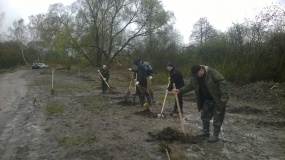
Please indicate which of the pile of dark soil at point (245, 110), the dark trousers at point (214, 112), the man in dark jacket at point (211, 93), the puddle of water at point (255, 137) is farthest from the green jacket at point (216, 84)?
the pile of dark soil at point (245, 110)

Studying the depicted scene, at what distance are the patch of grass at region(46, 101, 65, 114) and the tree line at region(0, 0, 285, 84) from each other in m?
9.34

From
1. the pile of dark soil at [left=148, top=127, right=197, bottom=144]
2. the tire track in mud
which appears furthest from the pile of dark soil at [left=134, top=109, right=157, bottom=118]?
the tire track in mud

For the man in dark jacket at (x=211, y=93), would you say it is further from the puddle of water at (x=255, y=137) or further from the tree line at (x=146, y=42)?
the tree line at (x=146, y=42)

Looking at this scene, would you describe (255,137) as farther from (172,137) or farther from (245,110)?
(245,110)

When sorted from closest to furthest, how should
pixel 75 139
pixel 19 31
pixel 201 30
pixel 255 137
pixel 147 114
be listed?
pixel 75 139 < pixel 255 137 < pixel 147 114 < pixel 201 30 < pixel 19 31

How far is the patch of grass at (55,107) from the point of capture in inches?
515

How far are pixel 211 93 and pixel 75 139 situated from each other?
333 centimetres

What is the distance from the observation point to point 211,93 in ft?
25.5

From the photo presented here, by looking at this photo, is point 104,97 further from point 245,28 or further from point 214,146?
point 214,146

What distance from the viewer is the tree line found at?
1748cm

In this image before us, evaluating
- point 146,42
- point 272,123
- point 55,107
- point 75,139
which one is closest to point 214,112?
point 75,139

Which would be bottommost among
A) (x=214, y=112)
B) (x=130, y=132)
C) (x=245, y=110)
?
(x=130, y=132)

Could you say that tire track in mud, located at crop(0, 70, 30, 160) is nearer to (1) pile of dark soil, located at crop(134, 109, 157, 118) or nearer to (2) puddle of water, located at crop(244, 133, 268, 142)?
(1) pile of dark soil, located at crop(134, 109, 157, 118)

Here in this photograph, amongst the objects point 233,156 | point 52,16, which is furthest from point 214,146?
point 52,16
